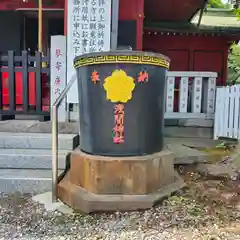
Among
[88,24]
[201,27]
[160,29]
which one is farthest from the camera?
[201,27]

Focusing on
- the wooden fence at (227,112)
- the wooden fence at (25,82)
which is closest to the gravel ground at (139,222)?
the wooden fence at (25,82)

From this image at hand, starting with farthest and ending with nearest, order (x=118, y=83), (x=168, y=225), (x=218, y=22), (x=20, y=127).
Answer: (x=218, y=22), (x=20, y=127), (x=118, y=83), (x=168, y=225)

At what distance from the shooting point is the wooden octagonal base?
10.6 ft

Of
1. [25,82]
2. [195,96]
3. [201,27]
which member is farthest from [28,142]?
[201,27]

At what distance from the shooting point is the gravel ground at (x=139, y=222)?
279 centimetres

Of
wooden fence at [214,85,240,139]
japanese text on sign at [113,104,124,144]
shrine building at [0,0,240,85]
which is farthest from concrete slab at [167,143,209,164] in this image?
shrine building at [0,0,240,85]

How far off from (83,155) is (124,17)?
356 centimetres

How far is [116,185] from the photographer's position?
3.35 m

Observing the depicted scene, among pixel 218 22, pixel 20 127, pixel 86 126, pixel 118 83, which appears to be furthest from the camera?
pixel 218 22

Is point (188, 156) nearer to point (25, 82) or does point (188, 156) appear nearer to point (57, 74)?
point (57, 74)

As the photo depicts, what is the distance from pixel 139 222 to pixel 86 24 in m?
3.36

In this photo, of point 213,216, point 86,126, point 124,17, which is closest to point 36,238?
point 86,126

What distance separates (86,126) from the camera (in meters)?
3.58

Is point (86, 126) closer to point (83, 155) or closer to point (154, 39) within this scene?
point (83, 155)
